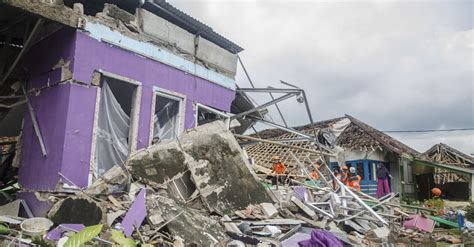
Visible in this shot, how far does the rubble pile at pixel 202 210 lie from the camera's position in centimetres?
596

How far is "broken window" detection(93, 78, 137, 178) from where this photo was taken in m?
7.66

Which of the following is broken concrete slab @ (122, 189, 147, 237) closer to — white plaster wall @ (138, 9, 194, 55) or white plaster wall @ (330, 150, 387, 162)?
white plaster wall @ (138, 9, 194, 55)

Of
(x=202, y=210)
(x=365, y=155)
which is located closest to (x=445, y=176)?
(x=365, y=155)

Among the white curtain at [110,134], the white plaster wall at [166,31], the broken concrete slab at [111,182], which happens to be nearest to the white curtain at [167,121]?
the white curtain at [110,134]

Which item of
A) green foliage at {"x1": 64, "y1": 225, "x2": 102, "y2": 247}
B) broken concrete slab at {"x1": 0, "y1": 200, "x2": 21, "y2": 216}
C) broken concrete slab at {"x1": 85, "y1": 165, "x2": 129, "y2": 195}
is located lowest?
broken concrete slab at {"x1": 0, "y1": 200, "x2": 21, "y2": 216}

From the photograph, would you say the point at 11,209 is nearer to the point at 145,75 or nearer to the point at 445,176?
the point at 145,75

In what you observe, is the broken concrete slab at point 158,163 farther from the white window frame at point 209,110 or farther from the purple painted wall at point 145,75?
the white window frame at point 209,110

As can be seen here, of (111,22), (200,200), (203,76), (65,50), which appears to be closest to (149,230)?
(200,200)

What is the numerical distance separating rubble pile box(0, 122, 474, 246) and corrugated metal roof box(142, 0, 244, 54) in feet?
9.56

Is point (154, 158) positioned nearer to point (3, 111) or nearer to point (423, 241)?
point (3, 111)

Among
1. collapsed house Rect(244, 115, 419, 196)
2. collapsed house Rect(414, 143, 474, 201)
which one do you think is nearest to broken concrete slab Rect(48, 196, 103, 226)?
collapsed house Rect(244, 115, 419, 196)

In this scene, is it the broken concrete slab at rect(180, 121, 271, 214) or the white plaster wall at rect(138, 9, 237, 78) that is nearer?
the broken concrete slab at rect(180, 121, 271, 214)

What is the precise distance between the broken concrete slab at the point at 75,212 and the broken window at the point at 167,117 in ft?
10.3

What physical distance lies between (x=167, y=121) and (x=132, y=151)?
1.53 m
